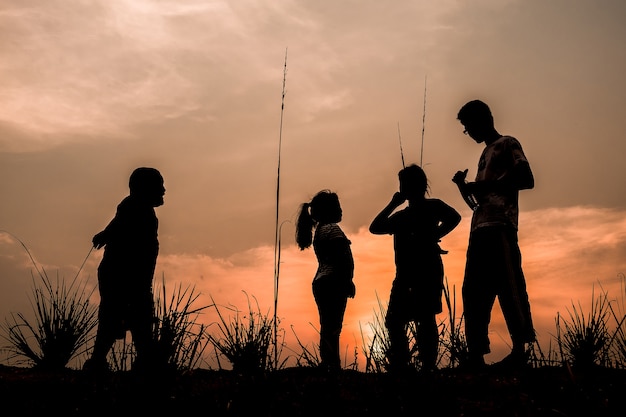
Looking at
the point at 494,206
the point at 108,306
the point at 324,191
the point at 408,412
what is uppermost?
the point at 324,191

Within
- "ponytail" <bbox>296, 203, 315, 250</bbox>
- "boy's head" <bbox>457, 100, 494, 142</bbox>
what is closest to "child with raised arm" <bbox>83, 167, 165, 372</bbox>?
"ponytail" <bbox>296, 203, 315, 250</bbox>

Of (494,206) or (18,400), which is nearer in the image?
(18,400)

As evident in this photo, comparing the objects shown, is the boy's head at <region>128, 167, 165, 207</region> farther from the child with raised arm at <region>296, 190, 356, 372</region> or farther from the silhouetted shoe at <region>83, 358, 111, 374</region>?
the child with raised arm at <region>296, 190, 356, 372</region>

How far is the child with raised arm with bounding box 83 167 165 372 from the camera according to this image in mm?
4504

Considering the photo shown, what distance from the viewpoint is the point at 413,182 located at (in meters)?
4.59

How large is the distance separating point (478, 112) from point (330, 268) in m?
1.69

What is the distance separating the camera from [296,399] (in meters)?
3.18

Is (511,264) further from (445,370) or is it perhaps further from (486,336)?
(445,370)

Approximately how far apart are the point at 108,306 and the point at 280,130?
1.81 meters

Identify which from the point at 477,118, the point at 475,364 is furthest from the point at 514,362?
the point at 477,118

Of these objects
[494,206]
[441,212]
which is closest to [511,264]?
[494,206]

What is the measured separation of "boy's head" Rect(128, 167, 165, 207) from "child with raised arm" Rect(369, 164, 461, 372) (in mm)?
1674

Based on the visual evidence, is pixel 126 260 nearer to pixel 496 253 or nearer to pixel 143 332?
pixel 143 332

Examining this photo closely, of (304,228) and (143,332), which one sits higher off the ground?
(304,228)
